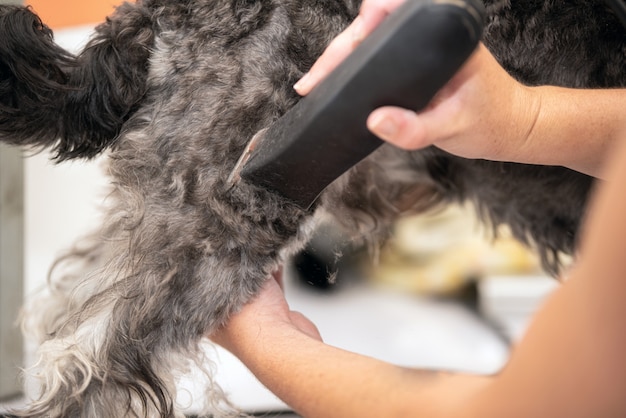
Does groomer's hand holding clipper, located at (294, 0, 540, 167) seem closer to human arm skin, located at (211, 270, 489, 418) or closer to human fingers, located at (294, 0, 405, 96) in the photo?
human fingers, located at (294, 0, 405, 96)

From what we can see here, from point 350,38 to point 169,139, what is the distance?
0.27 meters

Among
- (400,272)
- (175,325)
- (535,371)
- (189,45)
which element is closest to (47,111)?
(189,45)

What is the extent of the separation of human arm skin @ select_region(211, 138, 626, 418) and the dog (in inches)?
9.1

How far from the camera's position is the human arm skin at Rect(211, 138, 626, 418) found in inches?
14.3

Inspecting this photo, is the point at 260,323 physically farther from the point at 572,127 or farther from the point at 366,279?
the point at 366,279

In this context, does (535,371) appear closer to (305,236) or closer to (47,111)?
(305,236)

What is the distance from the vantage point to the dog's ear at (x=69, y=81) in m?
0.82

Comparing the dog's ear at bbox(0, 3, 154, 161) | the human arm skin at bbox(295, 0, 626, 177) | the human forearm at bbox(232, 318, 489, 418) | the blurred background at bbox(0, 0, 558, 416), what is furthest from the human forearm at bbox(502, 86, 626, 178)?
the blurred background at bbox(0, 0, 558, 416)

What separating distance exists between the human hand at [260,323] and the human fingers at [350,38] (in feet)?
0.88

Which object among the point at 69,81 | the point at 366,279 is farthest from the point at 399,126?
the point at 366,279

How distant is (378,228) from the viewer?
1255 millimetres

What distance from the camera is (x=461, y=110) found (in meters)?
0.62

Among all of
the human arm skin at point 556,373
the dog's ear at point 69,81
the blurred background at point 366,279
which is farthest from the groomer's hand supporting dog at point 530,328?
the blurred background at point 366,279

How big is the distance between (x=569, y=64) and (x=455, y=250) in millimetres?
763
